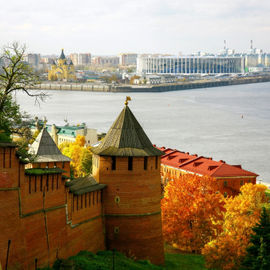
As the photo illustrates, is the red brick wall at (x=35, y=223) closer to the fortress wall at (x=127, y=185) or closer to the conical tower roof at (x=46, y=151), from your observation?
the fortress wall at (x=127, y=185)

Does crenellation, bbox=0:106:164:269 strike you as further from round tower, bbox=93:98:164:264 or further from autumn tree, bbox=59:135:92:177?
autumn tree, bbox=59:135:92:177

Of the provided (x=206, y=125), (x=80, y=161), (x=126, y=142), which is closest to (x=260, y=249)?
(x=126, y=142)

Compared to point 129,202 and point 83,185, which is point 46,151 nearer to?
point 83,185

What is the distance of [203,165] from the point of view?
42.0 m

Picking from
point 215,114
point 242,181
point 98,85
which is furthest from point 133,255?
point 98,85

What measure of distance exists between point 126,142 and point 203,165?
23.0m

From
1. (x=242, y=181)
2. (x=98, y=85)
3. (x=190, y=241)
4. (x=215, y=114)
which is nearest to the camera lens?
(x=190, y=241)

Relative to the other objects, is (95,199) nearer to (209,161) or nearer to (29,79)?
(29,79)

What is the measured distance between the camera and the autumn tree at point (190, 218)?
83.3 ft

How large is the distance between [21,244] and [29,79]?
198 inches

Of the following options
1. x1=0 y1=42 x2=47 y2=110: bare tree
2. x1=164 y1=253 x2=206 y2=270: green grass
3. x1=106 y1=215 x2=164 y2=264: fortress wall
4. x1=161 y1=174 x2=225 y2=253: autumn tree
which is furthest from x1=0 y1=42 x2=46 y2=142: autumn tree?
x1=161 y1=174 x2=225 y2=253: autumn tree

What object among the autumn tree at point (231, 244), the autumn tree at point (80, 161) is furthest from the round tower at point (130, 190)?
the autumn tree at point (80, 161)

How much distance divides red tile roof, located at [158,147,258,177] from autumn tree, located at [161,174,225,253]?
39.1 ft

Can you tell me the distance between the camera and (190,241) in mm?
25500
